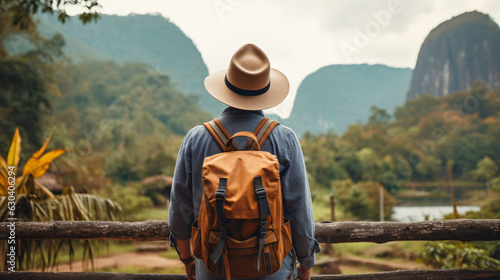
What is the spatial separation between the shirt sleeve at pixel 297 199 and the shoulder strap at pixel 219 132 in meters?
0.24

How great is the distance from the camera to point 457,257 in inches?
196

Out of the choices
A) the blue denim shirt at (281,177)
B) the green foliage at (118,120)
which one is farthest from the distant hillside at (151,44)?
the blue denim shirt at (281,177)

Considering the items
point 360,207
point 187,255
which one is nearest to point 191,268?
point 187,255

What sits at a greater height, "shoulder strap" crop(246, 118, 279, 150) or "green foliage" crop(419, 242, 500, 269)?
"shoulder strap" crop(246, 118, 279, 150)

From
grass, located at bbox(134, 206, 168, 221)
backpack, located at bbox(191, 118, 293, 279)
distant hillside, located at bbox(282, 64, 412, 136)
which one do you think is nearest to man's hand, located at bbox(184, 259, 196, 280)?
backpack, located at bbox(191, 118, 293, 279)

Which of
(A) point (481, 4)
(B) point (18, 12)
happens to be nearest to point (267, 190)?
(B) point (18, 12)

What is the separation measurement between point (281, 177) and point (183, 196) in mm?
428

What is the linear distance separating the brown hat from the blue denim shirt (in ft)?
0.19

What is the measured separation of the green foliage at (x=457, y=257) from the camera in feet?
14.4

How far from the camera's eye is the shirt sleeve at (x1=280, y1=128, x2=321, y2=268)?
1.29 m

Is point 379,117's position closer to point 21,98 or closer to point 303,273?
point 21,98

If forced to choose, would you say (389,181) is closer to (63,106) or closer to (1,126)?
(1,126)

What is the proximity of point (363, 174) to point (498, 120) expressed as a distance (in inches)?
674

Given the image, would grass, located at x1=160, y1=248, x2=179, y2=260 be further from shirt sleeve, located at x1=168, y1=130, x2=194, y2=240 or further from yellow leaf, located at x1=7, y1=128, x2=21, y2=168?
shirt sleeve, located at x1=168, y1=130, x2=194, y2=240
